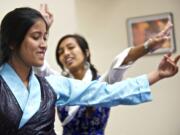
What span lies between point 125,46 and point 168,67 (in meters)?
2.09

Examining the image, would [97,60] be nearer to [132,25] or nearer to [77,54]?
[132,25]

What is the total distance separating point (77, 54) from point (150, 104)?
5.48 feet

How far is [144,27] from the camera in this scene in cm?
323

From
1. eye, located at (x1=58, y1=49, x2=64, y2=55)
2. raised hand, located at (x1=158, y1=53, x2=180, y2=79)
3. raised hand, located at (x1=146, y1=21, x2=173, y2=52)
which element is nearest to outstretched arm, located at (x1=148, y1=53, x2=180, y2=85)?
raised hand, located at (x1=158, y1=53, x2=180, y2=79)

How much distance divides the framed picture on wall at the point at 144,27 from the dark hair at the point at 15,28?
7.24 ft

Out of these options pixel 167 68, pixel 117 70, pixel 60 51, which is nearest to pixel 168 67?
pixel 167 68

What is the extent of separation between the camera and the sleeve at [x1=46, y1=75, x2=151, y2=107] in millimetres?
1203

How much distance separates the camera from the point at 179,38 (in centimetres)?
313

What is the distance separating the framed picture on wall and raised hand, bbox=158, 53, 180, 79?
1.99 metres

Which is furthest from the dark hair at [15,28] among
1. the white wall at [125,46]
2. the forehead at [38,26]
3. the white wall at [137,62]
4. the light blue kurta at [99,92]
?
the white wall at [137,62]

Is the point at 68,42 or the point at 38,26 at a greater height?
the point at 38,26

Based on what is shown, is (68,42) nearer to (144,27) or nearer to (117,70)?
(117,70)

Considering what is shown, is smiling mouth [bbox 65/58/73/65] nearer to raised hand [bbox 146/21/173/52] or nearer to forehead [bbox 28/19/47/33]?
raised hand [bbox 146/21/173/52]

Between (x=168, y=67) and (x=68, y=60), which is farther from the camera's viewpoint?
(x=68, y=60)
